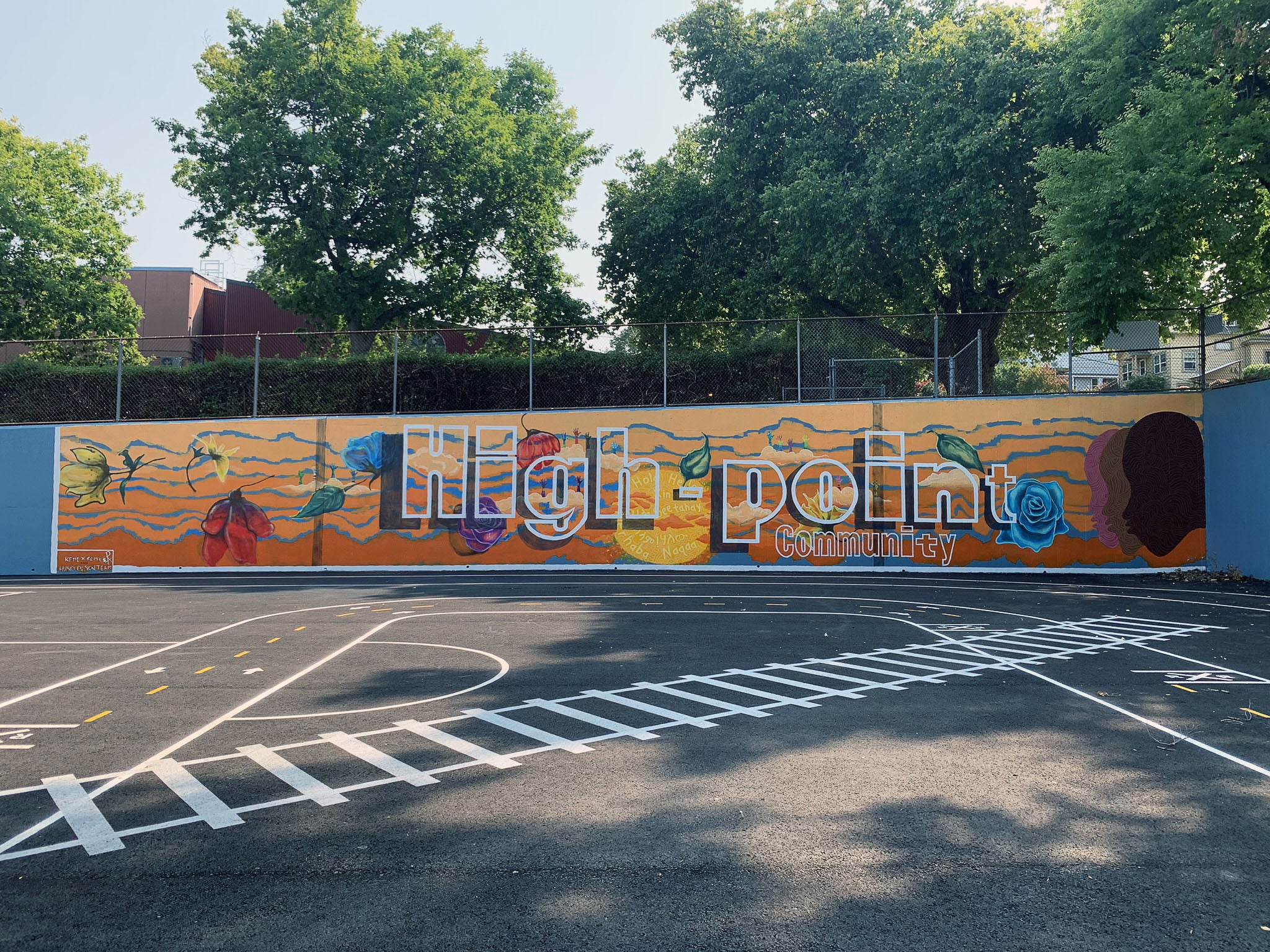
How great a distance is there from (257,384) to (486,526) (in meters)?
7.26

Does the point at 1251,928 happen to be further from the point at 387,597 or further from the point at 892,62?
the point at 892,62

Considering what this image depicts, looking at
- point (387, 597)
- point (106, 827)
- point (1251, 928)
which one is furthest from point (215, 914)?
point (387, 597)

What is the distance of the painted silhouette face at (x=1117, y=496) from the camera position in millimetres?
20078

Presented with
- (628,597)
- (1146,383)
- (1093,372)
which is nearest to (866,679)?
(628,597)

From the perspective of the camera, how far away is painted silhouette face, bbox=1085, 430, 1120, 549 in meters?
20.1

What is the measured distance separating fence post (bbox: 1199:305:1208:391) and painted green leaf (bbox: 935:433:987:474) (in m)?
5.05

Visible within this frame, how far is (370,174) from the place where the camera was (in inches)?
1132

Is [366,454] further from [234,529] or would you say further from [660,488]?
[660,488]

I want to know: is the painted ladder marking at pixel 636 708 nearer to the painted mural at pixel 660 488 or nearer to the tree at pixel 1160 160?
the tree at pixel 1160 160

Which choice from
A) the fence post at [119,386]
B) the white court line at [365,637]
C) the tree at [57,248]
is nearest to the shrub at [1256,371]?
the white court line at [365,637]

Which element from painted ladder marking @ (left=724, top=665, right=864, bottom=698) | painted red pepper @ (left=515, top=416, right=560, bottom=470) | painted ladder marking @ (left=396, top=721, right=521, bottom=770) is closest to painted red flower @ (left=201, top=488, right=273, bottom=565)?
painted red pepper @ (left=515, top=416, right=560, bottom=470)

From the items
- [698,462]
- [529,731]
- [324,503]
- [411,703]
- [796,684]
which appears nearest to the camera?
[529,731]

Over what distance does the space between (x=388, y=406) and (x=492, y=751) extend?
738 inches

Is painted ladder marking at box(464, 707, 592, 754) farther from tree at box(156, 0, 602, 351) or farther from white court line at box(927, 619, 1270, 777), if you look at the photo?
tree at box(156, 0, 602, 351)
